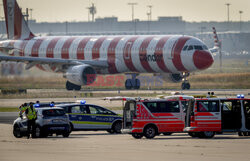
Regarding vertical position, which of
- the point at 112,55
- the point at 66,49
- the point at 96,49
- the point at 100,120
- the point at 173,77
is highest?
the point at 66,49

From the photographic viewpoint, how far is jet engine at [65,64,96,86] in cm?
6581

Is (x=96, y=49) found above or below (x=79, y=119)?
above

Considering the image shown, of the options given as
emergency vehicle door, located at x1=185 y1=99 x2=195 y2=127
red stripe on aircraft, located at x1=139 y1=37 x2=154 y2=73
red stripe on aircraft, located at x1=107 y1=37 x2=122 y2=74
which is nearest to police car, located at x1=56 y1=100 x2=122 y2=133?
emergency vehicle door, located at x1=185 y1=99 x2=195 y2=127

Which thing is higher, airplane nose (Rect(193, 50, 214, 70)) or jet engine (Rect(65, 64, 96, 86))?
airplane nose (Rect(193, 50, 214, 70))

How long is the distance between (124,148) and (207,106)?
6.05m

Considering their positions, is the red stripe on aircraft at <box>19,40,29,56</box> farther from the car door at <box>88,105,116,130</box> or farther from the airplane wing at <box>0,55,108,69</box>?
the car door at <box>88,105,116,130</box>

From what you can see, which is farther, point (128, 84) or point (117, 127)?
point (128, 84)

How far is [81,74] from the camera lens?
65.7 meters

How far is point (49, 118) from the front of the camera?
30312mm

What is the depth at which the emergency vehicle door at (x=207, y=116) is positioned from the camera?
2873cm

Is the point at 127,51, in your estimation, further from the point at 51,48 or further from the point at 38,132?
the point at 38,132

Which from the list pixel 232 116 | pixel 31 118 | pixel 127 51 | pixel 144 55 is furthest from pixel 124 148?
pixel 127 51

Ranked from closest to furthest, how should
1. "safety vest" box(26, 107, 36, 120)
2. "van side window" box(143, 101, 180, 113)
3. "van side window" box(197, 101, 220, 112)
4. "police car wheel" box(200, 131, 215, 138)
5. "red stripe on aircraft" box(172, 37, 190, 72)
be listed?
"police car wheel" box(200, 131, 215, 138) < "van side window" box(197, 101, 220, 112) < "van side window" box(143, 101, 180, 113) < "safety vest" box(26, 107, 36, 120) < "red stripe on aircraft" box(172, 37, 190, 72)

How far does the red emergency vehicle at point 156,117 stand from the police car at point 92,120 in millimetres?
2852
